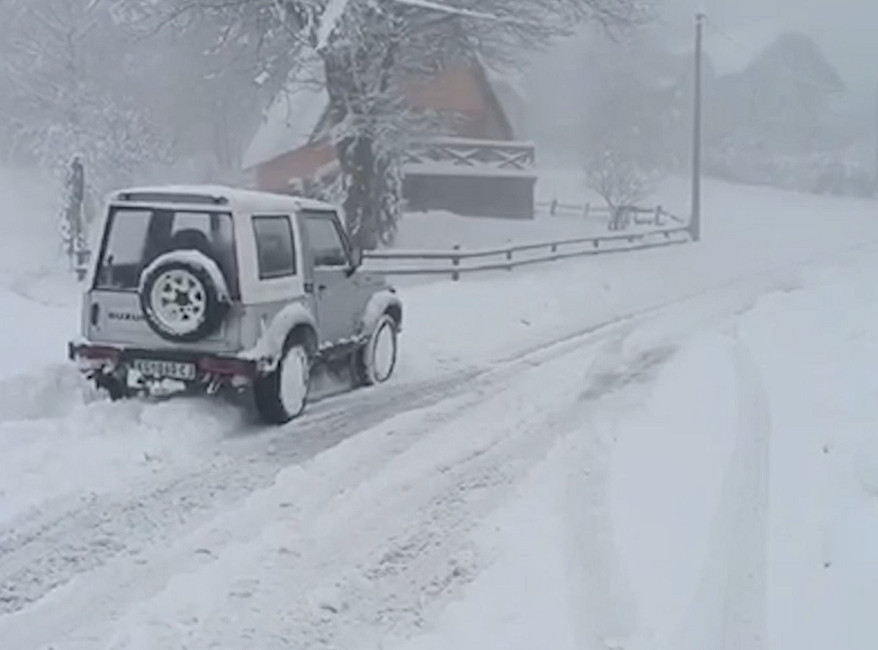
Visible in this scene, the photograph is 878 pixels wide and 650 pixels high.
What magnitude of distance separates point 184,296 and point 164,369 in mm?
684

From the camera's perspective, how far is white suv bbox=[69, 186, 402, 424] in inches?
345

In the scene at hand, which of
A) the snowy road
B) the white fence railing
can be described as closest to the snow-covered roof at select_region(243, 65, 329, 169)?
the white fence railing

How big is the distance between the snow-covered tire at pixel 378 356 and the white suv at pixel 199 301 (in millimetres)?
1521

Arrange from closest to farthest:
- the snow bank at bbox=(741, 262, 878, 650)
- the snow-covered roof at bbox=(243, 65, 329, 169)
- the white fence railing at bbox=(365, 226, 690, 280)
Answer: the snow bank at bbox=(741, 262, 878, 650)
the white fence railing at bbox=(365, 226, 690, 280)
the snow-covered roof at bbox=(243, 65, 329, 169)

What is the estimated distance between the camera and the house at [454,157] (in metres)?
31.6

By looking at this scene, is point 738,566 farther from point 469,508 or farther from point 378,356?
point 378,356

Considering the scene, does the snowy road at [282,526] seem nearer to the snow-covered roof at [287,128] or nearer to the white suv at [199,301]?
the white suv at [199,301]

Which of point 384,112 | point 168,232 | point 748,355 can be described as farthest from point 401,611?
point 384,112

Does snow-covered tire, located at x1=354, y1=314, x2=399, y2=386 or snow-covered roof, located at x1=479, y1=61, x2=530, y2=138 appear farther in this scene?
snow-covered roof, located at x1=479, y1=61, x2=530, y2=138

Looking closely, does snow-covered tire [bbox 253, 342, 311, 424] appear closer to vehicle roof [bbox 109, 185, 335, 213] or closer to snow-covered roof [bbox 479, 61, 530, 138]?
vehicle roof [bbox 109, 185, 335, 213]

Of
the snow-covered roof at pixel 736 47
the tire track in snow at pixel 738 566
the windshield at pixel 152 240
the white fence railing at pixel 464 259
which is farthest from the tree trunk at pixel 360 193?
the snow-covered roof at pixel 736 47

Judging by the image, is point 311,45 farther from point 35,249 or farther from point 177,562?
point 35,249

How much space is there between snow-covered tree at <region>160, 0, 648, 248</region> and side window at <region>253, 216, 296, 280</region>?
10.0 m

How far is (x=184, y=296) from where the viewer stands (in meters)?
8.70
